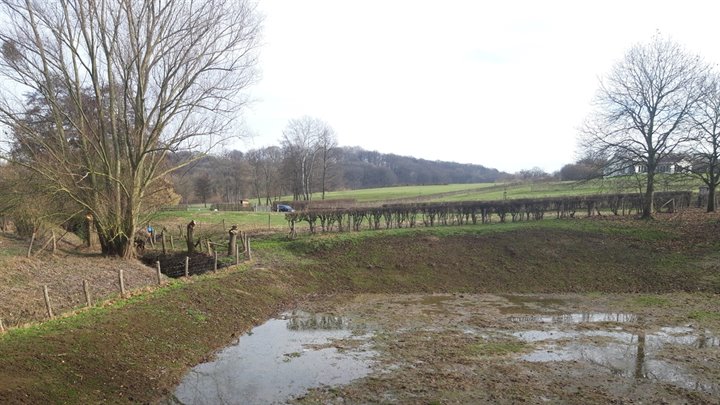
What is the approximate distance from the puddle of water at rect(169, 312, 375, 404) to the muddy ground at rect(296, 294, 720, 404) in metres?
0.43

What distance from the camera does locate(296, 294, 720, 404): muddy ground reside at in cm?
854

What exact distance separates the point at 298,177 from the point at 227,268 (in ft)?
166

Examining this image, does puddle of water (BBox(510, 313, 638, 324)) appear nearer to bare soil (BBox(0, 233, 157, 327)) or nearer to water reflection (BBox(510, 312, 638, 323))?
water reflection (BBox(510, 312, 638, 323))

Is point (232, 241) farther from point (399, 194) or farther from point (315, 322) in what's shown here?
Answer: point (399, 194)

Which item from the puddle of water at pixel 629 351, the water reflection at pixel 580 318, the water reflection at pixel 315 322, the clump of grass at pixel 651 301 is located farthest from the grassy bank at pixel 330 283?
the puddle of water at pixel 629 351

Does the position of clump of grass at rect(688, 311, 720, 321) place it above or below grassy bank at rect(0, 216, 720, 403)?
below

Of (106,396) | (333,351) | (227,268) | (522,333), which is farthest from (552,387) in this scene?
(227,268)

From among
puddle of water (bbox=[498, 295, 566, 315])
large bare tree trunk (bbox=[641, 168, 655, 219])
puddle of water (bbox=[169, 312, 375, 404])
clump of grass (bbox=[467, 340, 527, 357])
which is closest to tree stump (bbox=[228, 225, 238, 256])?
puddle of water (bbox=[169, 312, 375, 404])

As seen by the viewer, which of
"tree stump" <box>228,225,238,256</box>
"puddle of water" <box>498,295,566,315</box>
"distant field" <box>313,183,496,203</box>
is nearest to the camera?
"puddle of water" <box>498,295,566,315</box>

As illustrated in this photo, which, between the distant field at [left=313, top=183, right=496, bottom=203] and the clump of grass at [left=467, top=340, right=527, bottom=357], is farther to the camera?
the distant field at [left=313, top=183, right=496, bottom=203]

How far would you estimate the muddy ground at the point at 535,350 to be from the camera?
8539 millimetres

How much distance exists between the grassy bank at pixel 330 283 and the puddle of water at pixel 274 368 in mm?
574

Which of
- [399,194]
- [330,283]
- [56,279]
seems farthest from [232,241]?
[399,194]

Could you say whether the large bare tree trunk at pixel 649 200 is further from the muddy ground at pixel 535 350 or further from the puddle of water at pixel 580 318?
the puddle of water at pixel 580 318
